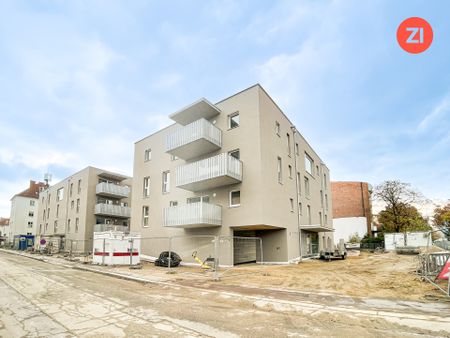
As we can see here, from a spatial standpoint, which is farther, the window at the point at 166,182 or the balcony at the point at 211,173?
the window at the point at 166,182

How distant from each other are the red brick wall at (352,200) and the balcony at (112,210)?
4155 centimetres

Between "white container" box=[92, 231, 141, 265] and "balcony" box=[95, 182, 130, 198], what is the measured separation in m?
16.7

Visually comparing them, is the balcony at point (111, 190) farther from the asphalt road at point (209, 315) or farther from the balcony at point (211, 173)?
the asphalt road at point (209, 315)

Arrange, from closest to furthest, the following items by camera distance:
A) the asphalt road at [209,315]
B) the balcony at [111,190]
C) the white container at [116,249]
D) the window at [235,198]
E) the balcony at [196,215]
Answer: the asphalt road at [209,315]
the balcony at [196,215]
the window at [235,198]
the white container at [116,249]
the balcony at [111,190]

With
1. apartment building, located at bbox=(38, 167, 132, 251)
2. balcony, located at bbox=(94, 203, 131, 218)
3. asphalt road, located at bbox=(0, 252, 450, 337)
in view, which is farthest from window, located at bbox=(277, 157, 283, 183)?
balcony, located at bbox=(94, 203, 131, 218)

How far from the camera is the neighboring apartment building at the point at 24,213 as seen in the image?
6675 centimetres

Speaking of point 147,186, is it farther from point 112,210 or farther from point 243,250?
point 112,210

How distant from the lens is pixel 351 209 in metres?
57.3

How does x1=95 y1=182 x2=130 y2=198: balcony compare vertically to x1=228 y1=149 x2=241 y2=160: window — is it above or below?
below

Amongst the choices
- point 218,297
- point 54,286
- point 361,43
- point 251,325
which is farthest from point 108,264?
point 361,43

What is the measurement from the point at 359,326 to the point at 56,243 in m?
38.9

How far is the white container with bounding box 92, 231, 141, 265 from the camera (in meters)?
19.3

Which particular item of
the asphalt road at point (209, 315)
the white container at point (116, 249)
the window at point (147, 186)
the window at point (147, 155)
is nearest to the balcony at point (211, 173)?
the white container at point (116, 249)

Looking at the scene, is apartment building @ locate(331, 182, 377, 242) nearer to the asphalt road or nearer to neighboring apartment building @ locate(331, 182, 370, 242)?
neighboring apartment building @ locate(331, 182, 370, 242)
